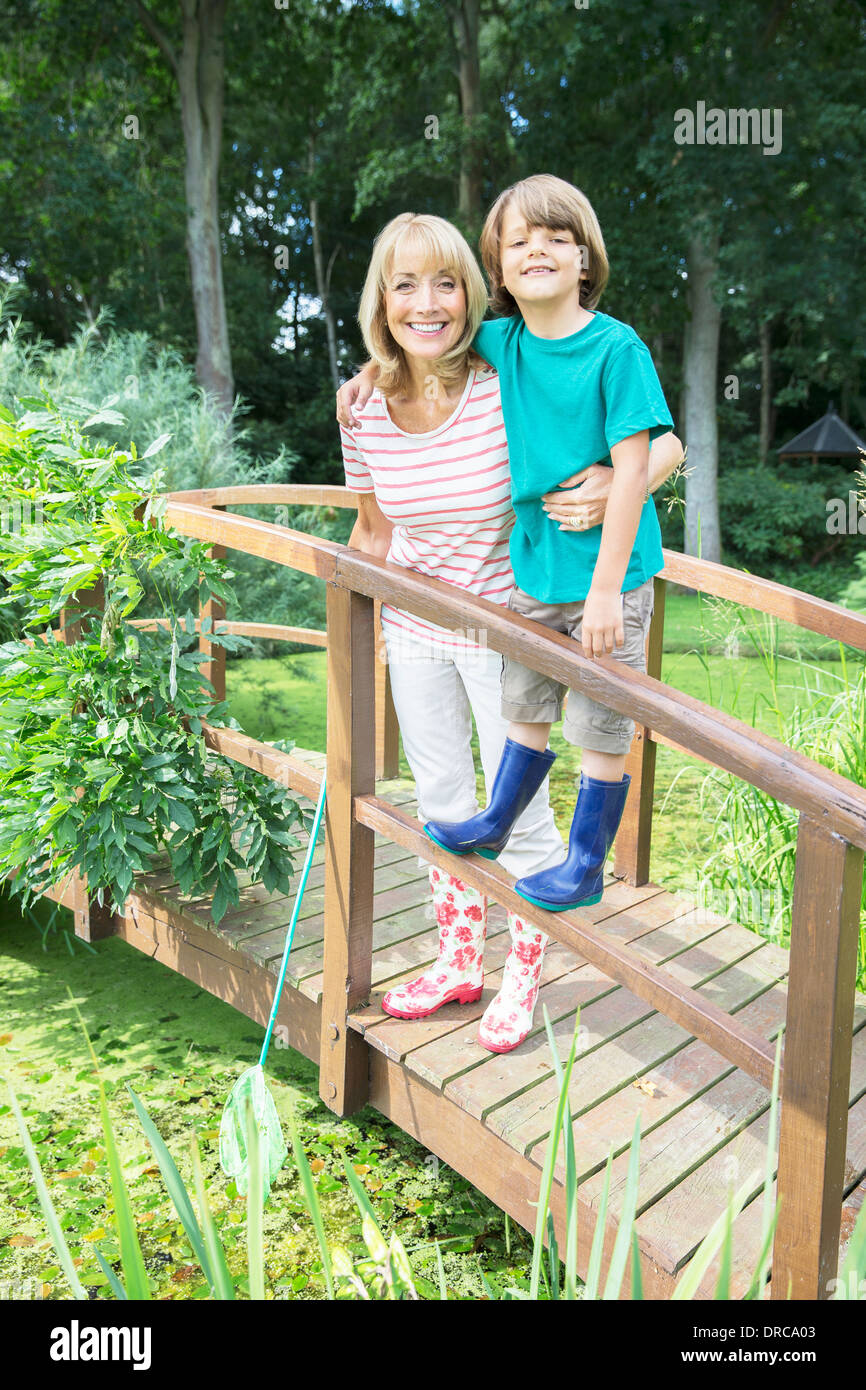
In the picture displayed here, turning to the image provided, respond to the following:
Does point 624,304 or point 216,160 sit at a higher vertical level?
point 216,160

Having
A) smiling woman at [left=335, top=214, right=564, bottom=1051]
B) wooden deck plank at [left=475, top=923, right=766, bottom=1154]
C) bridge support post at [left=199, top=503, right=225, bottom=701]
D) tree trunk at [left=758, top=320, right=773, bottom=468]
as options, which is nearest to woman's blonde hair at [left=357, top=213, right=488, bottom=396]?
smiling woman at [left=335, top=214, right=564, bottom=1051]

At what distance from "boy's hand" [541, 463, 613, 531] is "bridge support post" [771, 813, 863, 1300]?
64 centimetres

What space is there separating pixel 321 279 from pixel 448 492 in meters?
20.0

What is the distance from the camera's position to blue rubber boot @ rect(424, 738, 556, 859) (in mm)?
1837

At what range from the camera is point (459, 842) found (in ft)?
6.08

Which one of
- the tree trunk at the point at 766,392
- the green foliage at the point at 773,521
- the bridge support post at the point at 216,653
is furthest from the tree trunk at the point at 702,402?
the bridge support post at the point at 216,653

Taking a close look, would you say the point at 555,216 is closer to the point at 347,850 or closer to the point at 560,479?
the point at 560,479

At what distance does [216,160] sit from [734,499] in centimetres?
769

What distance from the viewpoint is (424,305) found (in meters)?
1.78

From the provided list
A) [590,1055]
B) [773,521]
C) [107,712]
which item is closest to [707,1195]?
[590,1055]

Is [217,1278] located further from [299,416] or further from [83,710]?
[299,416]

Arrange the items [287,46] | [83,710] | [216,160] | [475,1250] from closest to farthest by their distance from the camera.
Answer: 1. [475,1250]
2. [83,710]
3. [216,160]
4. [287,46]

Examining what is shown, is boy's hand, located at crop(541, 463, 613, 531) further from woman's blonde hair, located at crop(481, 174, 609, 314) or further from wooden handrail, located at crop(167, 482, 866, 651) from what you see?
wooden handrail, located at crop(167, 482, 866, 651)

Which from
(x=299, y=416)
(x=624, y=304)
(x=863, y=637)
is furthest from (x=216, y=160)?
(x=863, y=637)
